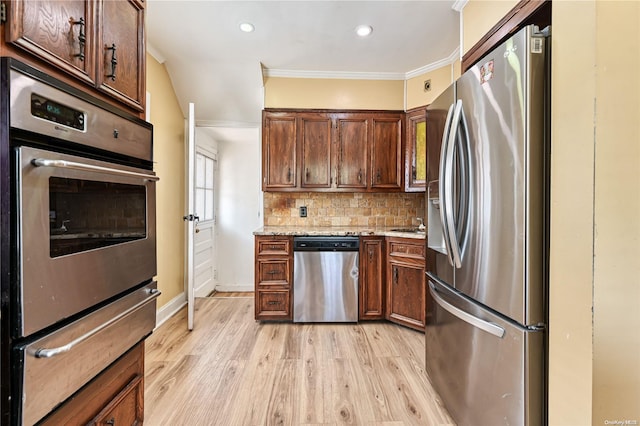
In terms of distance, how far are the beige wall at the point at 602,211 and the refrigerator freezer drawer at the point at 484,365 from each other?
13cm

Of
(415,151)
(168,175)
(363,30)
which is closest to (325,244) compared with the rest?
(415,151)

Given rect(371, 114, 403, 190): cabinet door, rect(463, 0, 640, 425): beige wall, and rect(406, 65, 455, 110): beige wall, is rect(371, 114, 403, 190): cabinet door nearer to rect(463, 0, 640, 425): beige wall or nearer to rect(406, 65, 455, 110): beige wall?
rect(406, 65, 455, 110): beige wall

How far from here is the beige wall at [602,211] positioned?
76cm

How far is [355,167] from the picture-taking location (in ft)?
10.3

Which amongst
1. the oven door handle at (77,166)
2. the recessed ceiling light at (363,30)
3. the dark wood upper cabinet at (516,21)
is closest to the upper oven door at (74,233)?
the oven door handle at (77,166)

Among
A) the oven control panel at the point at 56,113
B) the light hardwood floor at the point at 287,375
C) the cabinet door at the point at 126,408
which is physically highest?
the oven control panel at the point at 56,113

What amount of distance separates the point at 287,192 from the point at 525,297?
8.55 feet

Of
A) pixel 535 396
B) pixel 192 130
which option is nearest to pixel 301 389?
pixel 535 396

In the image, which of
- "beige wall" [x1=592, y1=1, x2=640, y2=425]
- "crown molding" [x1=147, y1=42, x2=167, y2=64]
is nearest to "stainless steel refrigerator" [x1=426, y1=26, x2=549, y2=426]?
"beige wall" [x1=592, y1=1, x2=640, y2=425]

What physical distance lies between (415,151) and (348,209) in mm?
1001

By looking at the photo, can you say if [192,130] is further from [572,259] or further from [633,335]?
[633,335]

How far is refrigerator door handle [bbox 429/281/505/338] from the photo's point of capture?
112 cm

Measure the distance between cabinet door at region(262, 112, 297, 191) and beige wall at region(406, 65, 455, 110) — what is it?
134 centimetres

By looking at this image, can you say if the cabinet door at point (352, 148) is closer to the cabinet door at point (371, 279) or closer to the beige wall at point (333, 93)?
the beige wall at point (333, 93)
